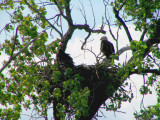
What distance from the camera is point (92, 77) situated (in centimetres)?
805

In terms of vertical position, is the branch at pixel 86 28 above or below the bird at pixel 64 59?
above

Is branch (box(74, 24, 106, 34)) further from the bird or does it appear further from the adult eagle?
the adult eagle

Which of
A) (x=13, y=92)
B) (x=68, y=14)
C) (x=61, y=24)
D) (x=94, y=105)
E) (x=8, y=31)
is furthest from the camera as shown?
(x=68, y=14)

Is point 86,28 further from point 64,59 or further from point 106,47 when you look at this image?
point 106,47

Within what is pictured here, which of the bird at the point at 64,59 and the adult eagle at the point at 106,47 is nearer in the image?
the bird at the point at 64,59

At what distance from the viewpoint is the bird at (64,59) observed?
8.65m

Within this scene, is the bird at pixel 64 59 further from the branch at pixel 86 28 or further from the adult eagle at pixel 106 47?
the adult eagle at pixel 106 47

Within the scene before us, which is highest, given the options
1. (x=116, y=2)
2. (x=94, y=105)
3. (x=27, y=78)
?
(x=116, y=2)

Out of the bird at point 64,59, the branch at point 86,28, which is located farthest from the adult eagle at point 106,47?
the bird at point 64,59

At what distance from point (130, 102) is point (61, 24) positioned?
3.52 m

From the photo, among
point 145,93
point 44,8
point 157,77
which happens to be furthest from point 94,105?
point 44,8

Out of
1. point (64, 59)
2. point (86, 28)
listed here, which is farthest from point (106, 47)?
point (64, 59)

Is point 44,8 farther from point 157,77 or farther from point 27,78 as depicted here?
point 157,77

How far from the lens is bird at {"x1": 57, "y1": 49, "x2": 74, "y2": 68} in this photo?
8.65 metres
